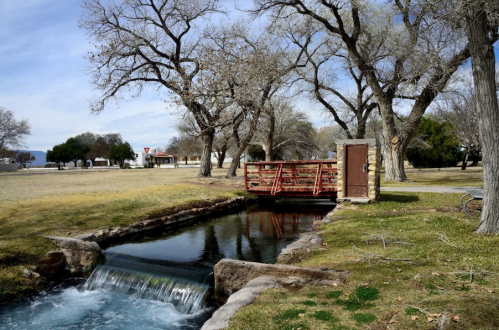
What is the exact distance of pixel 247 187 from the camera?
18359 mm

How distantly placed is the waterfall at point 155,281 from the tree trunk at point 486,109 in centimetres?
577

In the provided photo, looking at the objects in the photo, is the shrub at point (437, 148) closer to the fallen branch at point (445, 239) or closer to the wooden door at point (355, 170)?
the wooden door at point (355, 170)

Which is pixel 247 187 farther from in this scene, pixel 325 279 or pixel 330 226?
pixel 325 279

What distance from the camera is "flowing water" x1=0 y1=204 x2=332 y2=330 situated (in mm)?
6055

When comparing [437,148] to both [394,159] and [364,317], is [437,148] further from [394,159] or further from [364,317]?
[364,317]

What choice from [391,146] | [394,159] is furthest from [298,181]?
[394,159]

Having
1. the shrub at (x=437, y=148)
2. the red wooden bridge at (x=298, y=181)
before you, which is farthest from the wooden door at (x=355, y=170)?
the shrub at (x=437, y=148)

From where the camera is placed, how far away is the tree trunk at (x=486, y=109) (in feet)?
21.8

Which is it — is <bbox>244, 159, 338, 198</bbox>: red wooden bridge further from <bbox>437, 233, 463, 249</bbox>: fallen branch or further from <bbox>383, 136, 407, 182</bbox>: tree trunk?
<bbox>437, 233, 463, 249</bbox>: fallen branch

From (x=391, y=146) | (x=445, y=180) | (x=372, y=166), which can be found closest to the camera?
(x=372, y=166)

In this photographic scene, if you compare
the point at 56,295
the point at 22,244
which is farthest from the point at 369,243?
the point at 22,244

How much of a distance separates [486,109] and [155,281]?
25.3 feet

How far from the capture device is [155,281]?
727cm

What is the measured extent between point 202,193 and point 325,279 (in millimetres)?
12260
